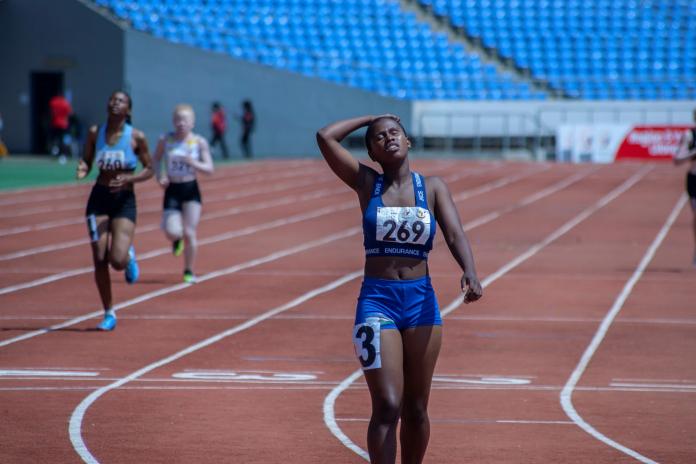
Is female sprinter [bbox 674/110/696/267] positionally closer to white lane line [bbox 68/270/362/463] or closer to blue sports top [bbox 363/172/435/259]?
white lane line [bbox 68/270/362/463]

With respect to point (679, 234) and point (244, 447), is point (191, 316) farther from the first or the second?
point (679, 234)

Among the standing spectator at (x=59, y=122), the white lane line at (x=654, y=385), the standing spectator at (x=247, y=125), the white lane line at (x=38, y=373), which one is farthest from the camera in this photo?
the standing spectator at (x=247, y=125)

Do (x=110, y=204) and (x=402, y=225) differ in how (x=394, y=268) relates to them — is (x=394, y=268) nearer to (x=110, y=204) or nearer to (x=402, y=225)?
(x=402, y=225)

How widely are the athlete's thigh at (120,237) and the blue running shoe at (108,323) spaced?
66cm

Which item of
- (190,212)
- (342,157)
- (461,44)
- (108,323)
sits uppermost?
(342,157)

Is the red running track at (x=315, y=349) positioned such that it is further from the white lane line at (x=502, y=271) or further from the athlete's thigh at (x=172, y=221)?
the athlete's thigh at (x=172, y=221)

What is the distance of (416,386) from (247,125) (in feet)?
116

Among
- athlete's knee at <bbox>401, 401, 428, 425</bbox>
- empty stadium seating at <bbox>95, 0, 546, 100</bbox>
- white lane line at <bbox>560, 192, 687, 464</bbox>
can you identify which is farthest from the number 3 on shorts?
empty stadium seating at <bbox>95, 0, 546, 100</bbox>

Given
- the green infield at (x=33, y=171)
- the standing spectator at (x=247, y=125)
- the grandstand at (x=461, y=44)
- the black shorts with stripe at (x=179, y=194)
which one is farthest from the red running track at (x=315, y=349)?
the grandstand at (x=461, y=44)

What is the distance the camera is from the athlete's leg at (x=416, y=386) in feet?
20.3

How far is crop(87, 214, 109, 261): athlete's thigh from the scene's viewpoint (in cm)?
1156

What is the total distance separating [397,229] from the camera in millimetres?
6176

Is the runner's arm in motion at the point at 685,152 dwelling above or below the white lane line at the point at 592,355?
above

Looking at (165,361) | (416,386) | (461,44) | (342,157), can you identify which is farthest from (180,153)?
(461,44)
